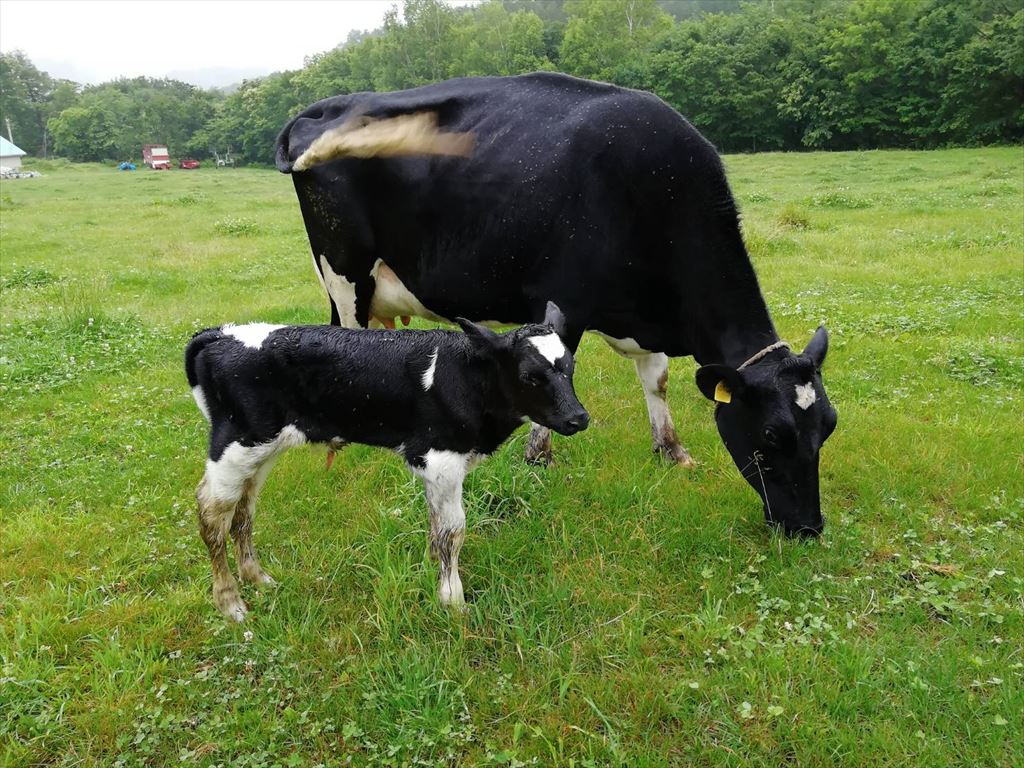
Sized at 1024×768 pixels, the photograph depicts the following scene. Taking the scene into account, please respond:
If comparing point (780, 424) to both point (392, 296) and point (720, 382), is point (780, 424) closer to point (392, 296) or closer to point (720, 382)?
point (720, 382)

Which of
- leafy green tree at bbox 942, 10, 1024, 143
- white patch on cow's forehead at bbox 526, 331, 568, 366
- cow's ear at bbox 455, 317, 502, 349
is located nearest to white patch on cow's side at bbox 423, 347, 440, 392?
cow's ear at bbox 455, 317, 502, 349

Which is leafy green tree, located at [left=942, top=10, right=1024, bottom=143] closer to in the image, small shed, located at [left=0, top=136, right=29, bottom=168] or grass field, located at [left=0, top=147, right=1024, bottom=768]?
grass field, located at [left=0, top=147, right=1024, bottom=768]

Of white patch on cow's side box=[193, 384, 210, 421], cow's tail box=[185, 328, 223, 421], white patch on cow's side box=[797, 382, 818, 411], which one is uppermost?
cow's tail box=[185, 328, 223, 421]

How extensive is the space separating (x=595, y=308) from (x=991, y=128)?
163 ft

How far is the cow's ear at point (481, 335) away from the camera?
Result: 3.47 metres

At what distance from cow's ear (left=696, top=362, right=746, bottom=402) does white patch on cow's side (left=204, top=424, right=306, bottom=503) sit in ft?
7.52

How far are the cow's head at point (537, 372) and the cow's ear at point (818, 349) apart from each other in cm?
169

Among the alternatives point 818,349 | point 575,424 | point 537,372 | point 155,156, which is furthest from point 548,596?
point 155,156

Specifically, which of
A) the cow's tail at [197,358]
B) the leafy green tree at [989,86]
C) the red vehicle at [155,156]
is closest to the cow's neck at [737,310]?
the cow's tail at [197,358]

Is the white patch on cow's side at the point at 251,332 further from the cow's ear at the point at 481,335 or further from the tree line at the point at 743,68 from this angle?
the tree line at the point at 743,68

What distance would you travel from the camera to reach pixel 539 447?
560 cm

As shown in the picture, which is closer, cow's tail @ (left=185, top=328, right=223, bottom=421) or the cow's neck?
cow's tail @ (left=185, top=328, right=223, bottom=421)

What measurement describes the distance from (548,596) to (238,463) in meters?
1.76

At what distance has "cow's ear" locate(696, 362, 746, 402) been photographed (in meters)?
4.23
